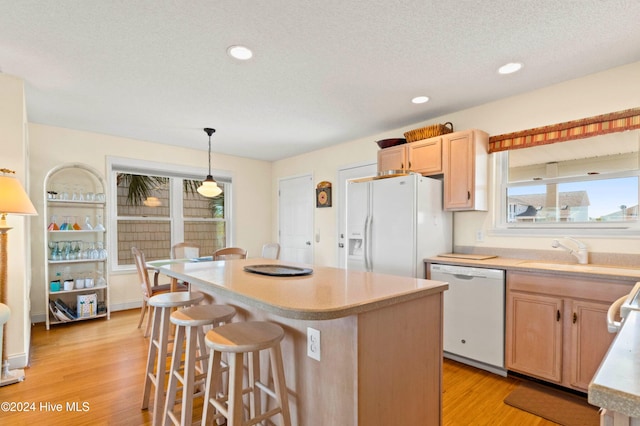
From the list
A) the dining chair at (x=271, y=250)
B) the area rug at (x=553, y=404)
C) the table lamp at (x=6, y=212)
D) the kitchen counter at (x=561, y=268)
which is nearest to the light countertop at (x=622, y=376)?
the kitchen counter at (x=561, y=268)

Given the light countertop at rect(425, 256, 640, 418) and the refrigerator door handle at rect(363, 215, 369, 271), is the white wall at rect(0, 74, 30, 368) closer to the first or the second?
the refrigerator door handle at rect(363, 215, 369, 271)

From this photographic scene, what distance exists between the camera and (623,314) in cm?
112

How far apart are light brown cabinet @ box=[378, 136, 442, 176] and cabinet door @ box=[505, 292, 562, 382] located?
1396 mm

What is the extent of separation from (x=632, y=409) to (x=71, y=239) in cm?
496

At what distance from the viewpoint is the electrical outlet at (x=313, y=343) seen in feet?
4.70

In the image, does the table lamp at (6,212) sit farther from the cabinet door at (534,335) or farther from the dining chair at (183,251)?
the cabinet door at (534,335)

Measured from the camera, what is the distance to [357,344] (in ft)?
4.09

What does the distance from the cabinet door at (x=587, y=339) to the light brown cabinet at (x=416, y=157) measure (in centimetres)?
159

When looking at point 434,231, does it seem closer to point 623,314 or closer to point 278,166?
point 623,314

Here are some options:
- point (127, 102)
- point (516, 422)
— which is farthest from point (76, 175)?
point (516, 422)

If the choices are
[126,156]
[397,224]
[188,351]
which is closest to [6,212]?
[188,351]

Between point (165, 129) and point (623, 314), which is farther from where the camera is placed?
point (165, 129)

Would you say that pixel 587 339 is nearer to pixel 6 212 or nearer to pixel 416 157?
pixel 416 157

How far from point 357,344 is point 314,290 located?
0.30m
